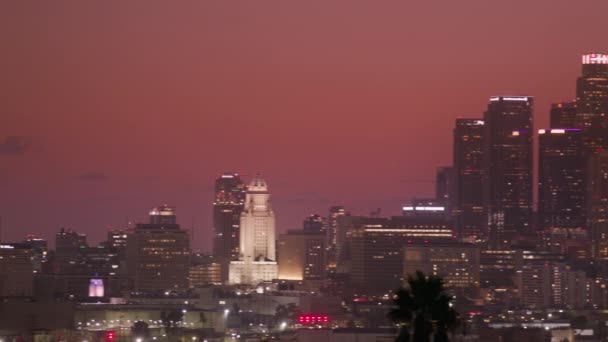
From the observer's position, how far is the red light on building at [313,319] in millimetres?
151500

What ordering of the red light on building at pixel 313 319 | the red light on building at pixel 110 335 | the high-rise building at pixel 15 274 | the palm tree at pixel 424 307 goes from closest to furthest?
the palm tree at pixel 424 307 → the red light on building at pixel 110 335 → the red light on building at pixel 313 319 → the high-rise building at pixel 15 274

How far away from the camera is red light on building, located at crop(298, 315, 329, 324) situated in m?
152

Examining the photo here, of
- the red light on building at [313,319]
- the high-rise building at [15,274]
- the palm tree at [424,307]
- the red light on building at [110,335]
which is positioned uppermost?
the high-rise building at [15,274]

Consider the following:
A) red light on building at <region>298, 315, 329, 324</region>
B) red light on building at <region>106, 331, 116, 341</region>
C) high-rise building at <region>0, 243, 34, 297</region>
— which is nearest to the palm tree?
red light on building at <region>106, 331, 116, 341</region>

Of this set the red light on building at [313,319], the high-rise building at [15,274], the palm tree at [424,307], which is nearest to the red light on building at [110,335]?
the red light on building at [313,319]

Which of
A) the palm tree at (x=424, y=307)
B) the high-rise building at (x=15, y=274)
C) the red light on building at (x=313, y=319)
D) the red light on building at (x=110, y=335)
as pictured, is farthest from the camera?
the high-rise building at (x=15, y=274)

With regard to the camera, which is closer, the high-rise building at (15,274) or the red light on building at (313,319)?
the red light on building at (313,319)

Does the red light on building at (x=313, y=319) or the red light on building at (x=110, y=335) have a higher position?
the red light on building at (x=313, y=319)

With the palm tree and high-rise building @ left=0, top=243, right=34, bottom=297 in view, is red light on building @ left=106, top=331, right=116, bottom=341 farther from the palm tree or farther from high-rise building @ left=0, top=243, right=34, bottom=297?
the palm tree

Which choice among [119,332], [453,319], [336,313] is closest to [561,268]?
[336,313]

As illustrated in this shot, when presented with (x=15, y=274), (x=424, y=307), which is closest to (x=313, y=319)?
(x=15, y=274)

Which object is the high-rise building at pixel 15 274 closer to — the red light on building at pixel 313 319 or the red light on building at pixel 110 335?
the red light on building at pixel 313 319

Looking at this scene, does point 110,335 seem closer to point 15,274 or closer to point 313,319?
point 313,319

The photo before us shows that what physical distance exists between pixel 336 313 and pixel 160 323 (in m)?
17.4
